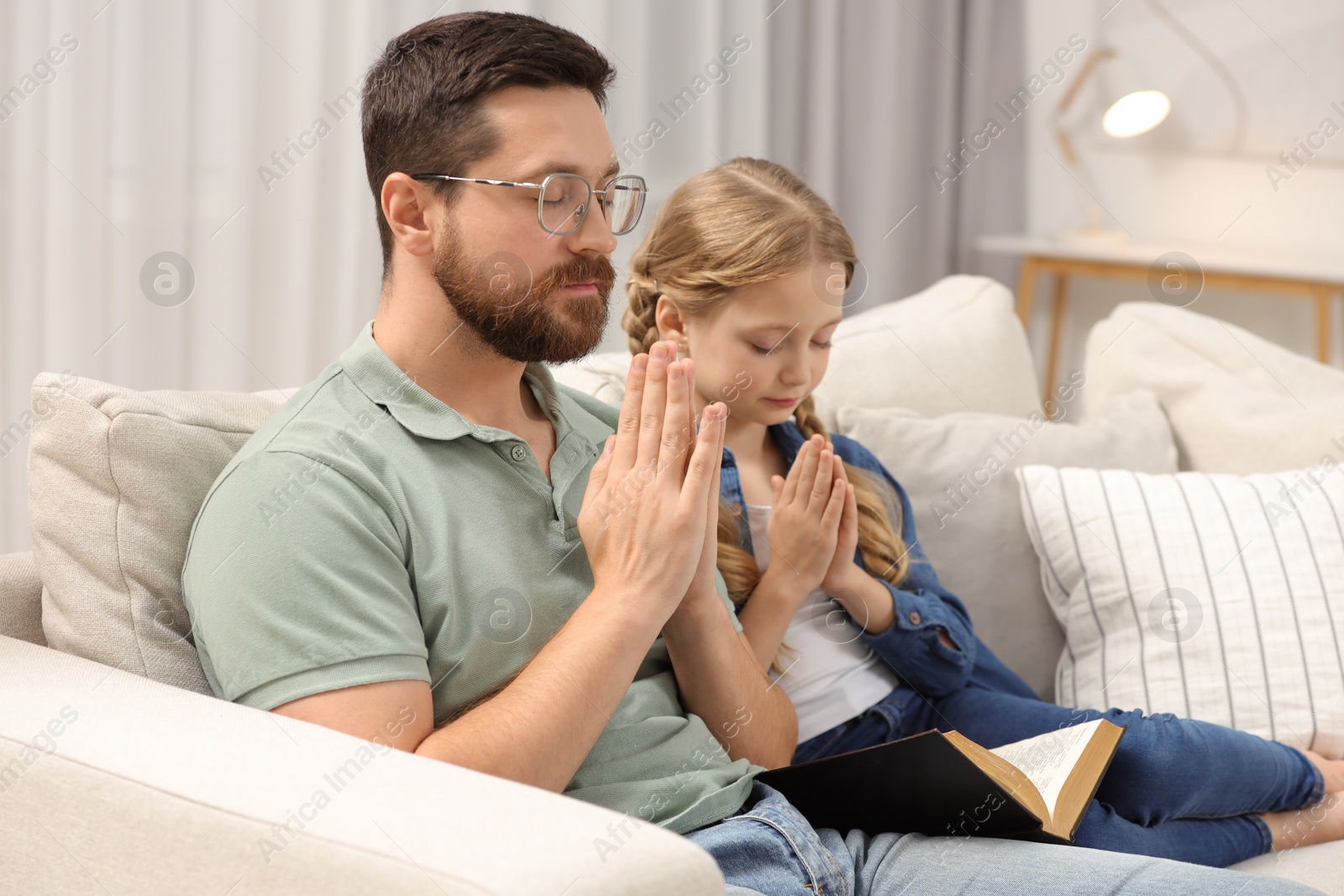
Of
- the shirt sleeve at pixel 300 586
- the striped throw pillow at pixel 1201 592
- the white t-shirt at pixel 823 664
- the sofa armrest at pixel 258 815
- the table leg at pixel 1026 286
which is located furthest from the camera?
the table leg at pixel 1026 286

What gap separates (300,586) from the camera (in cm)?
88

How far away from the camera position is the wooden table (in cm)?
296

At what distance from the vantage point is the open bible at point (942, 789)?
949mm

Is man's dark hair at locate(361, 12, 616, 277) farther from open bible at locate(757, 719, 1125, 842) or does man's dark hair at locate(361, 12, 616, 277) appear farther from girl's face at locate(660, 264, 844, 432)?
open bible at locate(757, 719, 1125, 842)

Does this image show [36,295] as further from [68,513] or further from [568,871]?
[568,871]

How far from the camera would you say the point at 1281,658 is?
4.79ft

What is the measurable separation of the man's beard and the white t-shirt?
0.42 meters

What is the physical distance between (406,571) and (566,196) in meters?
0.38

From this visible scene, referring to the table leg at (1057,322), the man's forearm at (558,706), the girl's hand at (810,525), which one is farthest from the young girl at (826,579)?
the table leg at (1057,322)

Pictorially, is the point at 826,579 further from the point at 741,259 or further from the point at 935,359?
the point at 935,359

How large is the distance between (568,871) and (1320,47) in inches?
130

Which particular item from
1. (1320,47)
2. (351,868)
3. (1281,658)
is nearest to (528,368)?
(351,868)

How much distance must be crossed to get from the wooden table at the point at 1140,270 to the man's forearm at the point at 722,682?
7.77ft

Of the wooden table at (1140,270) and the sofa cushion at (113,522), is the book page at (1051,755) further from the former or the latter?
the wooden table at (1140,270)
